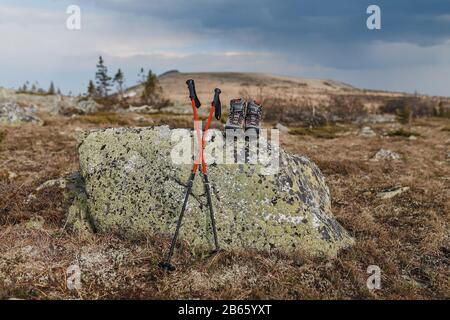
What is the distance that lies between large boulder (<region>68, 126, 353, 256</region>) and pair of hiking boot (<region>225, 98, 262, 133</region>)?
2.24ft

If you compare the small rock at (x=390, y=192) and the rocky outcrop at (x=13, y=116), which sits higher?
the rocky outcrop at (x=13, y=116)

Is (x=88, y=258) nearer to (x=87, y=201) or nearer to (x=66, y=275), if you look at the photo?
(x=66, y=275)

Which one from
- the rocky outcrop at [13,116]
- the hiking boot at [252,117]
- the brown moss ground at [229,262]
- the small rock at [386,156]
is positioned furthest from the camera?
the rocky outcrop at [13,116]

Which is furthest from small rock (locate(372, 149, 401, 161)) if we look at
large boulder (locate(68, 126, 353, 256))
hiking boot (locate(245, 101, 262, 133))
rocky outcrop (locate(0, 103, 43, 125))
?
rocky outcrop (locate(0, 103, 43, 125))

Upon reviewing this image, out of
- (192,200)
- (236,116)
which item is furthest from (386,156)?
(192,200)

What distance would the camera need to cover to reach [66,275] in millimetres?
5949

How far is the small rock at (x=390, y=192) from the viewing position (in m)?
10.7

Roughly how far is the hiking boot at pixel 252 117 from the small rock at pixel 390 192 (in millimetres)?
5258

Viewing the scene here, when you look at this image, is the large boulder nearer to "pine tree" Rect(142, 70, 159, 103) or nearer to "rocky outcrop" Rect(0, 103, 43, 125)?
"rocky outcrop" Rect(0, 103, 43, 125)

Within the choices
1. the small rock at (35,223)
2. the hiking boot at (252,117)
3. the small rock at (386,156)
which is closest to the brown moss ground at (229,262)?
the small rock at (35,223)

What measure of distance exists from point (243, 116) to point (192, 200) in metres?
2.08

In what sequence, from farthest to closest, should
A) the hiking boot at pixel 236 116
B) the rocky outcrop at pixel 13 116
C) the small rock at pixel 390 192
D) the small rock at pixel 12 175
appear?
1. the rocky outcrop at pixel 13 116
2. the small rock at pixel 12 175
3. the small rock at pixel 390 192
4. the hiking boot at pixel 236 116

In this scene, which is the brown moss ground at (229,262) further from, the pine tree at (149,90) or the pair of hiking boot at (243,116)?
the pine tree at (149,90)
